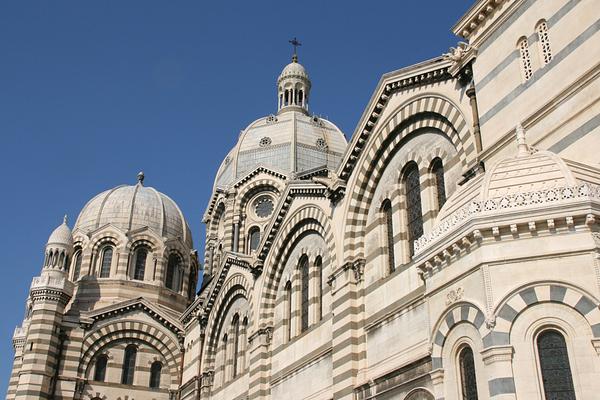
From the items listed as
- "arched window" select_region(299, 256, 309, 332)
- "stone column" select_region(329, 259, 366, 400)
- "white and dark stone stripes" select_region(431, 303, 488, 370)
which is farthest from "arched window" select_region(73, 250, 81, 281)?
"white and dark stone stripes" select_region(431, 303, 488, 370)

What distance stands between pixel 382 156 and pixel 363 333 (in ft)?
17.2

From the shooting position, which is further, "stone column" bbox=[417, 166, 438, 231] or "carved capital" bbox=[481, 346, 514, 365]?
"stone column" bbox=[417, 166, 438, 231]

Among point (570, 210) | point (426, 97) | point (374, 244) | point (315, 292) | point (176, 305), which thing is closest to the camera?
point (570, 210)

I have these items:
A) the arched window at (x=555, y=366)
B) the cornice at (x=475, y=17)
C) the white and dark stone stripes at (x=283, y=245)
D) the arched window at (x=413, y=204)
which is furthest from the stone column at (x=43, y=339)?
the arched window at (x=555, y=366)

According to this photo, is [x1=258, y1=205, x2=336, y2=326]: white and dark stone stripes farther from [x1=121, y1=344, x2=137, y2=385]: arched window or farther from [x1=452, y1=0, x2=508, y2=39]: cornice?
[x1=121, y1=344, x2=137, y2=385]: arched window

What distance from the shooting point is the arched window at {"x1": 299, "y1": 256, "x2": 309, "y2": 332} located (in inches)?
969

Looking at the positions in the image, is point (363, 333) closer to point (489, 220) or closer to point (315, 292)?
point (315, 292)

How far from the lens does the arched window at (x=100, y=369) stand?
34969 mm

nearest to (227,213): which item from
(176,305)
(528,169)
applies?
(176,305)

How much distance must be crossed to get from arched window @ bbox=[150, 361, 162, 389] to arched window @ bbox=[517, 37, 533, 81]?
25538 mm

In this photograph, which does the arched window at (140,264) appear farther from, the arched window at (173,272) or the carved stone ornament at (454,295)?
the carved stone ornament at (454,295)

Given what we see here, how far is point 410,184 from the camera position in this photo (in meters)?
20.6

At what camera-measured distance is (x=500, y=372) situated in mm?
12117

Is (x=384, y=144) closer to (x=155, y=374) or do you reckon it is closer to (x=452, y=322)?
(x=452, y=322)
